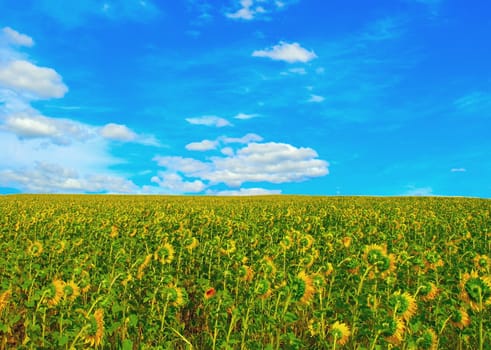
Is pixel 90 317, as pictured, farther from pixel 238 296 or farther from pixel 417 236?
pixel 417 236

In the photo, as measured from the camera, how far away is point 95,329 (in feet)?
12.5

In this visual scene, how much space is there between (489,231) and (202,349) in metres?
11.0

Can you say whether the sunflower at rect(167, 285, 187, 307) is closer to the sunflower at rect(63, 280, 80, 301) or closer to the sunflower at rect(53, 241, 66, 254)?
the sunflower at rect(63, 280, 80, 301)

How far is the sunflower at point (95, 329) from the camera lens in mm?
3793

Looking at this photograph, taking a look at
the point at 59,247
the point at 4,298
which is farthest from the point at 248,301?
the point at 59,247

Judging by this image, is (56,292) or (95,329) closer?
(95,329)

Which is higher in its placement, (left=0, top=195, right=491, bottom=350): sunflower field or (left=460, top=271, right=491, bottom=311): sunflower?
(left=460, top=271, right=491, bottom=311): sunflower

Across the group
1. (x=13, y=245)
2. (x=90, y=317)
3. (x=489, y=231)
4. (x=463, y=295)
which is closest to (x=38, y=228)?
(x=13, y=245)

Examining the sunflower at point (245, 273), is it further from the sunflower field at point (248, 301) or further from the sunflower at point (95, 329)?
the sunflower at point (95, 329)

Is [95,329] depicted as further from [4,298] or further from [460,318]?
[460,318]

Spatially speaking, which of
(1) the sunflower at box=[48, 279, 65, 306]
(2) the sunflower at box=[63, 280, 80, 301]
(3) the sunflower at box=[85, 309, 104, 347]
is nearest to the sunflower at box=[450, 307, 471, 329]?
(3) the sunflower at box=[85, 309, 104, 347]

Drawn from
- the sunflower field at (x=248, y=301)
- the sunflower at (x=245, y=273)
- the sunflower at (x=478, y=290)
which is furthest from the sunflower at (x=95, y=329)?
the sunflower at (x=478, y=290)

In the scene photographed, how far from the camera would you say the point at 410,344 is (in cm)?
384

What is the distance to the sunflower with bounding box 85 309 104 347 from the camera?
12.4 ft
